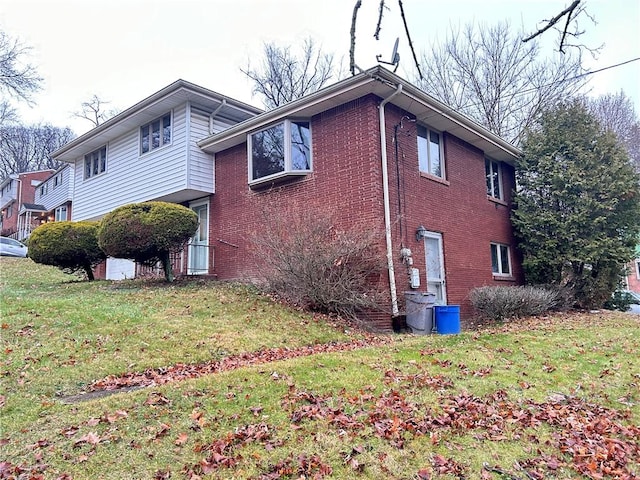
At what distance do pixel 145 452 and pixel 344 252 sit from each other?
5.54 meters

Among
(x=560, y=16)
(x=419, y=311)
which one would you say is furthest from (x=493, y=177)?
(x=560, y=16)

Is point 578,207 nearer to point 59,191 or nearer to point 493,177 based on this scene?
point 493,177

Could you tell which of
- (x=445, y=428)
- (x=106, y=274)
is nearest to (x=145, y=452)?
(x=445, y=428)

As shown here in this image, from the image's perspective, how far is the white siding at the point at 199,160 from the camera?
490 inches

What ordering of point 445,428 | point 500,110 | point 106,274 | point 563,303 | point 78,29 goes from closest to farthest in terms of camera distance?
point 445,428 < point 78,29 < point 563,303 < point 106,274 < point 500,110

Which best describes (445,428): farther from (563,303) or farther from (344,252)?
(563,303)

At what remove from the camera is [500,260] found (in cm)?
1342

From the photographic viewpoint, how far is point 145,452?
128 inches

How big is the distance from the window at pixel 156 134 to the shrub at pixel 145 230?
3.46m

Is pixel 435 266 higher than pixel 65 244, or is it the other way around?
pixel 65 244

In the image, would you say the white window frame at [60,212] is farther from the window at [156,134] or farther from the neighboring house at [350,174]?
the window at [156,134]

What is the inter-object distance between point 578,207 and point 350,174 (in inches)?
289

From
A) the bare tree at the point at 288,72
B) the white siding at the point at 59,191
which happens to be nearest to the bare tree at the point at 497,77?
the bare tree at the point at 288,72

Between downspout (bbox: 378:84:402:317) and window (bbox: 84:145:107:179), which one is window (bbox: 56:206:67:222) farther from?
downspout (bbox: 378:84:402:317)
